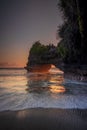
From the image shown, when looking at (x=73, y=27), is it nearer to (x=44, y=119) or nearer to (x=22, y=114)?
(x=22, y=114)

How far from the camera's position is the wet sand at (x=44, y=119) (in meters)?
5.71

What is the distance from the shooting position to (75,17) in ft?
75.2

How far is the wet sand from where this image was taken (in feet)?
18.7

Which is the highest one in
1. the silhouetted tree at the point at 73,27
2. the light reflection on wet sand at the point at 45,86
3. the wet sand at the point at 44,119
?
the silhouetted tree at the point at 73,27

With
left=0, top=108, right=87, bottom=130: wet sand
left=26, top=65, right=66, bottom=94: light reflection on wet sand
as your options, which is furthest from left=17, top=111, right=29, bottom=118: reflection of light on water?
left=26, top=65, right=66, bottom=94: light reflection on wet sand

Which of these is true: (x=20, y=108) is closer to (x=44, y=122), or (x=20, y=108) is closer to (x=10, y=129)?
(x=44, y=122)

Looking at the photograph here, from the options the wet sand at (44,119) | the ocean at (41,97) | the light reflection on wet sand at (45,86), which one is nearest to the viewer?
the wet sand at (44,119)

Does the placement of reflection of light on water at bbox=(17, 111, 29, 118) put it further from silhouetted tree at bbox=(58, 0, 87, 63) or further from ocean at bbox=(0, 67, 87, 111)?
silhouetted tree at bbox=(58, 0, 87, 63)

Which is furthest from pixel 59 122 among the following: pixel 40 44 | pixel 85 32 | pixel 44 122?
pixel 40 44

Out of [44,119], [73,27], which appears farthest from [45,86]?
[44,119]

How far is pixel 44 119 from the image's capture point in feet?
21.3

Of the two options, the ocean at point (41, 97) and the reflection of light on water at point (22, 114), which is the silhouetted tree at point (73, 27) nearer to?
the ocean at point (41, 97)

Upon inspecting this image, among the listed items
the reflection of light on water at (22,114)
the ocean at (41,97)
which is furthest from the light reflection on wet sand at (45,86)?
the reflection of light on water at (22,114)

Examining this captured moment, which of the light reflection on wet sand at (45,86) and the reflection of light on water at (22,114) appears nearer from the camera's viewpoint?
the reflection of light on water at (22,114)
